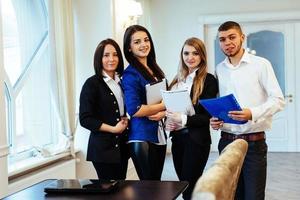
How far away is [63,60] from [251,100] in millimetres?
A: 2017

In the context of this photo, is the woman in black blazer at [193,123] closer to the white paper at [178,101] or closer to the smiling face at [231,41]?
the white paper at [178,101]

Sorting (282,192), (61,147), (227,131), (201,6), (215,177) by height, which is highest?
(201,6)

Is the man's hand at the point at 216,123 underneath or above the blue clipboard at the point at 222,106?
underneath

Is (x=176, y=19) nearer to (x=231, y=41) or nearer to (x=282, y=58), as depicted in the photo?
(x=282, y=58)

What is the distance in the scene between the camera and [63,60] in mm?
3885

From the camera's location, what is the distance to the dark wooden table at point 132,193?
1667 millimetres

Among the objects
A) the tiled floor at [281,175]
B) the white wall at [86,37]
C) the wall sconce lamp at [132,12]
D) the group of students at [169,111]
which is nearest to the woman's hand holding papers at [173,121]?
the group of students at [169,111]

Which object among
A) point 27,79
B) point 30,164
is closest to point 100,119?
point 30,164

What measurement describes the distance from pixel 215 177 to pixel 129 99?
1.80 meters

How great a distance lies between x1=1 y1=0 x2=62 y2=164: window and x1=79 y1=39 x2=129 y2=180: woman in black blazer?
3.59ft

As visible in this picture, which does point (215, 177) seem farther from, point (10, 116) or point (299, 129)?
point (299, 129)

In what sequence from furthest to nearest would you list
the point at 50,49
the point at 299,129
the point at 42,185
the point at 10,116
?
the point at 299,129 < the point at 50,49 < the point at 10,116 < the point at 42,185

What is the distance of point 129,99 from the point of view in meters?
2.51

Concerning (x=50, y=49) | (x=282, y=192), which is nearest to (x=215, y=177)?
(x=50, y=49)
